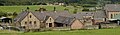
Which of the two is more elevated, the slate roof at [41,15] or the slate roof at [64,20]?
the slate roof at [41,15]

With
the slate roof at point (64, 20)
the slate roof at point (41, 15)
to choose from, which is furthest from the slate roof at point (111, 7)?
the slate roof at point (64, 20)

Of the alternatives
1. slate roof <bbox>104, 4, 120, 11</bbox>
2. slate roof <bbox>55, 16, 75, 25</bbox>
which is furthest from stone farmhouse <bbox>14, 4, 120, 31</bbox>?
slate roof <bbox>104, 4, 120, 11</bbox>

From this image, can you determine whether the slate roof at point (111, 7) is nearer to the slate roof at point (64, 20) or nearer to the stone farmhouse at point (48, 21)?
the stone farmhouse at point (48, 21)

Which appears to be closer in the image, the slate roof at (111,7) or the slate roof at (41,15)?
the slate roof at (41,15)

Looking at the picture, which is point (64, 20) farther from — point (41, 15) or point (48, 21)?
point (41, 15)

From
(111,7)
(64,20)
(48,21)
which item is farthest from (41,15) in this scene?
(111,7)

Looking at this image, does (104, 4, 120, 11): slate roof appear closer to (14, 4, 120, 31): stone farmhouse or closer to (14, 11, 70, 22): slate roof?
(14, 4, 120, 31): stone farmhouse

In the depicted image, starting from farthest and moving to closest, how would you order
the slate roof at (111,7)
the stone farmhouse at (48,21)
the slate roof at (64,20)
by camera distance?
the slate roof at (111,7) → the slate roof at (64,20) → the stone farmhouse at (48,21)

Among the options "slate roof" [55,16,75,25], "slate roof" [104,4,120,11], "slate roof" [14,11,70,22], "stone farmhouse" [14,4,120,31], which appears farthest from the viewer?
"slate roof" [104,4,120,11]

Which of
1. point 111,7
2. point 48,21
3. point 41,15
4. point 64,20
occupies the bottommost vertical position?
point 48,21

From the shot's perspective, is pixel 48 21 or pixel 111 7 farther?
pixel 111 7

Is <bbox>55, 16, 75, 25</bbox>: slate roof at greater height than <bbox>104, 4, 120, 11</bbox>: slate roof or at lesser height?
lesser

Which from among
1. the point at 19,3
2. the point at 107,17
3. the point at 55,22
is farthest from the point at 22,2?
the point at 55,22

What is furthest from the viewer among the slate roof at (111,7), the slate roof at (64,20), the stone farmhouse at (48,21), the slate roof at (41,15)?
the slate roof at (111,7)
